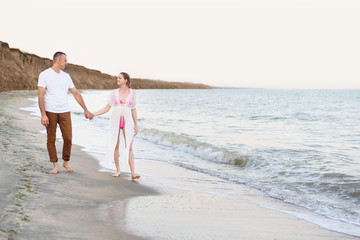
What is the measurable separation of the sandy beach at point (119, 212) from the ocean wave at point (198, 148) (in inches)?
134

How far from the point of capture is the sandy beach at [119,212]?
11.6ft

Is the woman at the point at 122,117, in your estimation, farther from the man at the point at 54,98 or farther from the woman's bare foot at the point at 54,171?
the woman's bare foot at the point at 54,171

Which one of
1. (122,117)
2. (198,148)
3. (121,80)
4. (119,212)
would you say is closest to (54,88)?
(121,80)

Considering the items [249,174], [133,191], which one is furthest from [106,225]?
[249,174]

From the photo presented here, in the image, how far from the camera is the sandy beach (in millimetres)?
3531

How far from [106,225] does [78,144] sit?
6681mm

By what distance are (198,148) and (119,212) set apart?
7123 millimetres

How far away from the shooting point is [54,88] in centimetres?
565

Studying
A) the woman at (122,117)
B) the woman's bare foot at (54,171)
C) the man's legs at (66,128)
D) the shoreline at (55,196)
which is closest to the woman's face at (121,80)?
the woman at (122,117)

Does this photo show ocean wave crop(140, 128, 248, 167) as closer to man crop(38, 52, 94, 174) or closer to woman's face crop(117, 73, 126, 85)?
woman's face crop(117, 73, 126, 85)

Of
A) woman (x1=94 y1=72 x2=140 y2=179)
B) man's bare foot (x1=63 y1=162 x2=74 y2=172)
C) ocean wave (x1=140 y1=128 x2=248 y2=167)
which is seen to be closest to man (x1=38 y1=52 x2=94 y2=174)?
man's bare foot (x1=63 y1=162 x2=74 y2=172)

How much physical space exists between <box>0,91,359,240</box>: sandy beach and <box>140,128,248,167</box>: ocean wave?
3410 mm

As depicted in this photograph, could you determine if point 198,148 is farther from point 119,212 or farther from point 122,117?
point 119,212

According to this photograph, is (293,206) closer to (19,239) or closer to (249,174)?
(249,174)
